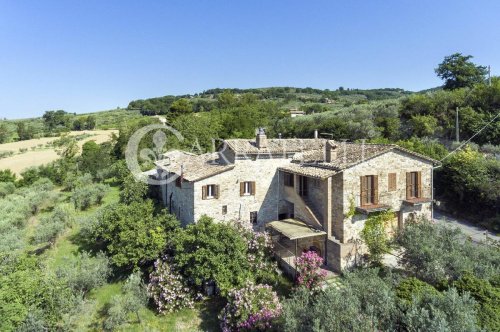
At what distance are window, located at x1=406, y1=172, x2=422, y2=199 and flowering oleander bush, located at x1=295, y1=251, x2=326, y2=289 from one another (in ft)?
24.0

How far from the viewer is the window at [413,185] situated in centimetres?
1780

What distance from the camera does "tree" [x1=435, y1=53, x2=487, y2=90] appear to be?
4312cm

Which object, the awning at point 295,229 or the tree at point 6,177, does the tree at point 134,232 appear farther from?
the tree at point 6,177

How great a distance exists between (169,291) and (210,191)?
6245mm

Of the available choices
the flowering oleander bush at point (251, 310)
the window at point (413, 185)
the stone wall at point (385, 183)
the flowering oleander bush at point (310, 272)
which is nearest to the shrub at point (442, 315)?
the flowering oleander bush at point (310, 272)

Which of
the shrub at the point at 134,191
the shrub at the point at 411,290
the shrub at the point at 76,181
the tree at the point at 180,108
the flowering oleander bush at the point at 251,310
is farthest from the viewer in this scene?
the tree at the point at 180,108

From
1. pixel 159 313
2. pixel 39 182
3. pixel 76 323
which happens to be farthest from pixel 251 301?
pixel 39 182

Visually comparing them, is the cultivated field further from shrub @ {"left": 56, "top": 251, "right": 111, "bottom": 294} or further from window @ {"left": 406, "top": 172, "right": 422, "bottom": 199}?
window @ {"left": 406, "top": 172, "right": 422, "bottom": 199}

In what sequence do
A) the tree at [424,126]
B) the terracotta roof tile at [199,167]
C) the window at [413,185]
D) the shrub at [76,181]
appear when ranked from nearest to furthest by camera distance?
the window at [413,185] → the terracotta roof tile at [199,167] → the tree at [424,126] → the shrub at [76,181]

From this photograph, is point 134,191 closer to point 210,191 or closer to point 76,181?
point 210,191

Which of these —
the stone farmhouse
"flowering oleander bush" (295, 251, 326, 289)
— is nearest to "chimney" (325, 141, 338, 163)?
the stone farmhouse

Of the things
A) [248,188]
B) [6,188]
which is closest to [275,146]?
[248,188]

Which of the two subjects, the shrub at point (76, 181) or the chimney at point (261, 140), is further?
the shrub at point (76, 181)

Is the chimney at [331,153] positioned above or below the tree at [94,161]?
above
